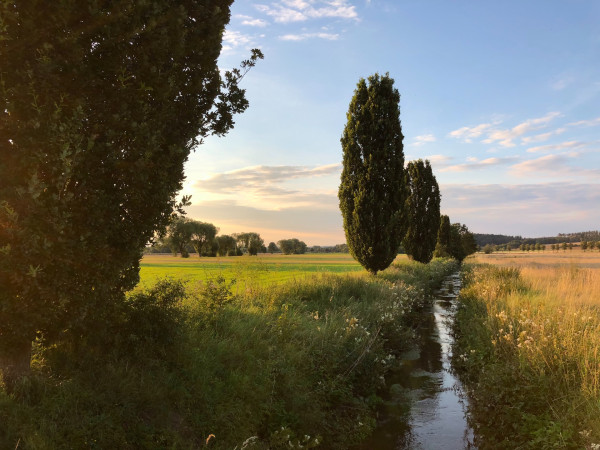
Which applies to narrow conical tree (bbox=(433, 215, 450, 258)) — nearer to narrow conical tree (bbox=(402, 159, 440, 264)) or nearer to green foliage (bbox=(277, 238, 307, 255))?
narrow conical tree (bbox=(402, 159, 440, 264))

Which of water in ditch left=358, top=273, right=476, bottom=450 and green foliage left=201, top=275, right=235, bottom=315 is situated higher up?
green foliage left=201, top=275, right=235, bottom=315

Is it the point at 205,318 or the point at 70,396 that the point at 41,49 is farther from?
the point at 205,318

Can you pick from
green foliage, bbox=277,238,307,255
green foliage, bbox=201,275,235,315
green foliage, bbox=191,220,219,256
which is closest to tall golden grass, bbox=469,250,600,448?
green foliage, bbox=201,275,235,315

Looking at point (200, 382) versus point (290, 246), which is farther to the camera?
point (290, 246)

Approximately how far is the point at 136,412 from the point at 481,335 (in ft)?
28.0

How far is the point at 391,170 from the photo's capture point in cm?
1809

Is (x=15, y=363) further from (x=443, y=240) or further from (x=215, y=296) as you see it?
(x=443, y=240)

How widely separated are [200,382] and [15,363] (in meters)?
2.09

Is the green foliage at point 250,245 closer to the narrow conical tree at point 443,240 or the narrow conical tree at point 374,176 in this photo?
the narrow conical tree at point 374,176

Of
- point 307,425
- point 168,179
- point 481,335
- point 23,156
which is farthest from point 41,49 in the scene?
point 481,335

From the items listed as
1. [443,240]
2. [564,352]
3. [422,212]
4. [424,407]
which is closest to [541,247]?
[443,240]

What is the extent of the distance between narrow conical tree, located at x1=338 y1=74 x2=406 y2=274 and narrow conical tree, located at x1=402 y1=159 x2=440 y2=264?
11.9m

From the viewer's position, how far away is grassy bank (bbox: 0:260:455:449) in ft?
12.2

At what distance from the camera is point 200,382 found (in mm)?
4855
